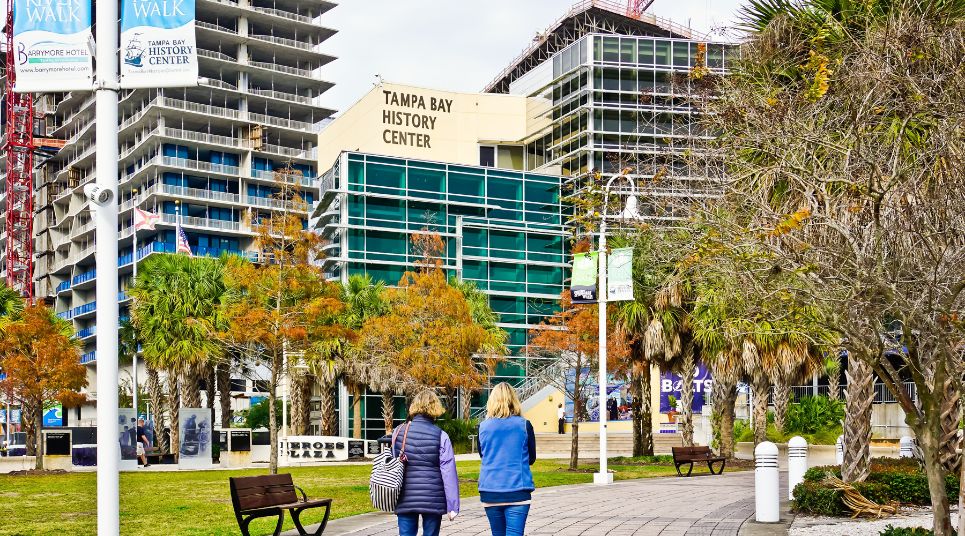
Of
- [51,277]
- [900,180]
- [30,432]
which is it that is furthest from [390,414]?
[51,277]

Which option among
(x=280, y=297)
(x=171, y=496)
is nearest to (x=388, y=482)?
(x=171, y=496)

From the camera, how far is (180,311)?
45844mm

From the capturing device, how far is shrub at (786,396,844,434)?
4375 centimetres

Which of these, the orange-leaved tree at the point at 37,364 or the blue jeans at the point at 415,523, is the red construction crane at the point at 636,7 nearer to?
the orange-leaved tree at the point at 37,364

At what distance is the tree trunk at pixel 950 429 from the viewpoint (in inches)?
637

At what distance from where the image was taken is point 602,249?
27.1 meters

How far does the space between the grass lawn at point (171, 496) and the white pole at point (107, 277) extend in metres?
6.32

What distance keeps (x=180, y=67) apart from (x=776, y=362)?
90.5 feet

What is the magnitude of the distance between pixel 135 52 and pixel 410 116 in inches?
2911

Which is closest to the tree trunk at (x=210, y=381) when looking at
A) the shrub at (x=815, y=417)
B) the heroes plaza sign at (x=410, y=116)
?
the shrub at (x=815, y=417)

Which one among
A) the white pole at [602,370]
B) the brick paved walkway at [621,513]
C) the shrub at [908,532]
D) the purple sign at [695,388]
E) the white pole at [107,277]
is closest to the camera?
the white pole at [107,277]

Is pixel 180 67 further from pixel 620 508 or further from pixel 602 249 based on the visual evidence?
pixel 602 249

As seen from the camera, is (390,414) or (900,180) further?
(390,414)

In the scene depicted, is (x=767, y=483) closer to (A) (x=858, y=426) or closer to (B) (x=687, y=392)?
(A) (x=858, y=426)
